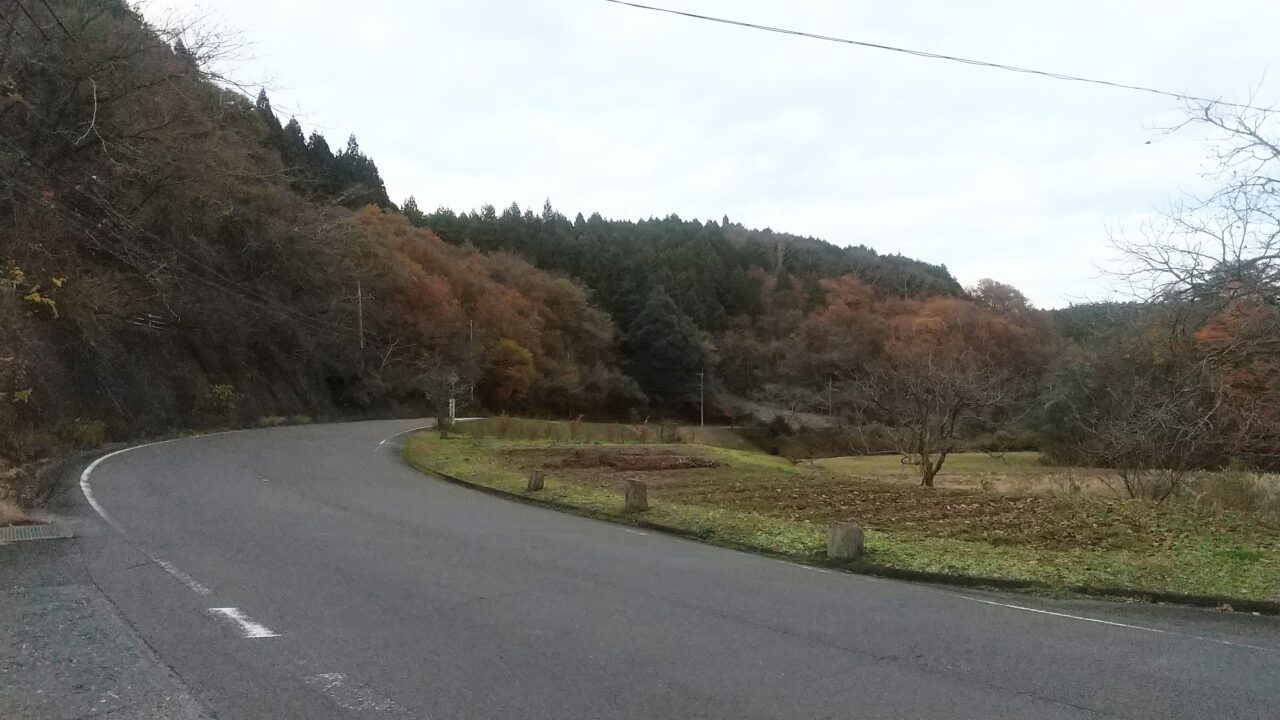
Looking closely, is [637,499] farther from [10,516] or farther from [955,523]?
[10,516]

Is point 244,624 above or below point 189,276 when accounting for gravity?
below

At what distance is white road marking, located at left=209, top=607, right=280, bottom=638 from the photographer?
6240 millimetres

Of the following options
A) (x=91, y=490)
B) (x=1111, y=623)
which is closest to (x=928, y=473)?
(x=1111, y=623)

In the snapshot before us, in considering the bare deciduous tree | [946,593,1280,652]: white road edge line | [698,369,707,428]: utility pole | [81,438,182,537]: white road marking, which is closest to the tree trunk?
the bare deciduous tree

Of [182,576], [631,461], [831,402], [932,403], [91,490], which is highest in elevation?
[932,403]

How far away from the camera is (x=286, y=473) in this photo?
18844mm

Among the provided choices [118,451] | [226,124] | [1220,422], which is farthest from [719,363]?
[1220,422]

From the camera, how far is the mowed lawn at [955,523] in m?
10.1

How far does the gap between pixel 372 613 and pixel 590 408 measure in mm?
72785

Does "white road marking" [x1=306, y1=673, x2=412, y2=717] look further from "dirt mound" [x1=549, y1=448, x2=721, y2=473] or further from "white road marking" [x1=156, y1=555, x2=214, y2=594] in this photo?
"dirt mound" [x1=549, y1=448, x2=721, y2=473]

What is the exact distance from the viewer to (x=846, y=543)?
10.6 meters

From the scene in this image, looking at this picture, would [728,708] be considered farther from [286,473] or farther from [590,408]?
[590,408]

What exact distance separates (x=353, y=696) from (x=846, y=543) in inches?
275

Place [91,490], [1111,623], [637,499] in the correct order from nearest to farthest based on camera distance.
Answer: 1. [1111,623]
2. [91,490]
3. [637,499]
